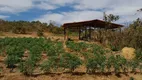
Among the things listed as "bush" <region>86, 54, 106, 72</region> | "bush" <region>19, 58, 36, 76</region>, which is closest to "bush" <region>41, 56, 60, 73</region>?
"bush" <region>19, 58, 36, 76</region>

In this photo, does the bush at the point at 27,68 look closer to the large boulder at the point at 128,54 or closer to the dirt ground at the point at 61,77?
the dirt ground at the point at 61,77

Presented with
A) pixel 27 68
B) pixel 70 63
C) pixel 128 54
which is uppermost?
pixel 70 63

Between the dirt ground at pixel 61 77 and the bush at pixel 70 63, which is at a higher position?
the bush at pixel 70 63

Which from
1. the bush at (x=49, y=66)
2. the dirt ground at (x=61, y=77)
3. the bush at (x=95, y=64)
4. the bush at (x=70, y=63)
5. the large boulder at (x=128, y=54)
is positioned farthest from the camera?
the large boulder at (x=128, y=54)

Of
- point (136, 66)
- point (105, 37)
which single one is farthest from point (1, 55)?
point (105, 37)

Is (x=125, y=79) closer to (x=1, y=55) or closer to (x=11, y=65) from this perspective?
(x=11, y=65)

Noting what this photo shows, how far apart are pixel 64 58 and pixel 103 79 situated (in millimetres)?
1671

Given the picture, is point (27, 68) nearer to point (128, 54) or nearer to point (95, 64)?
point (95, 64)

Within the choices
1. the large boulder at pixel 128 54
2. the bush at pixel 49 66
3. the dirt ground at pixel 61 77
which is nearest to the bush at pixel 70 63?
the bush at pixel 49 66

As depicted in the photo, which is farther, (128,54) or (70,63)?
(128,54)

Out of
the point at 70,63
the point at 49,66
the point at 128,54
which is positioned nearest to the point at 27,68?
the point at 49,66

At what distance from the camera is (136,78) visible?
10945 mm

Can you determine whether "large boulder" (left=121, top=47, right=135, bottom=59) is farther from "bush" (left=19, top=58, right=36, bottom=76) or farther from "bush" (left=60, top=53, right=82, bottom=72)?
"bush" (left=19, top=58, right=36, bottom=76)

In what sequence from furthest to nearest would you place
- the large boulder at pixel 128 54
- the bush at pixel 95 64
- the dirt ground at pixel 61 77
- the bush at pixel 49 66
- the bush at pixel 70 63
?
the large boulder at pixel 128 54 → the bush at pixel 95 64 → the bush at pixel 70 63 → the bush at pixel 49 66 → the dirt ground at pixel 61 77
